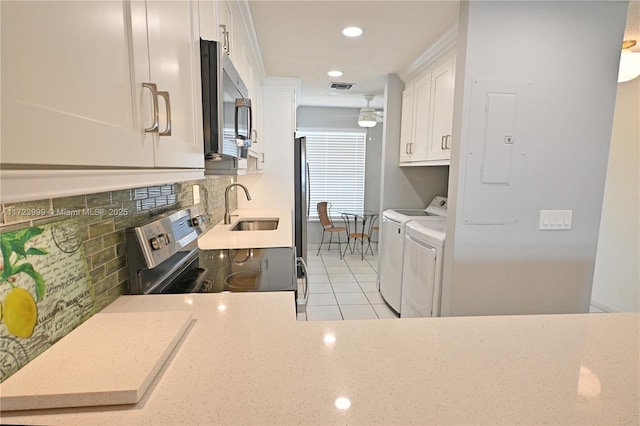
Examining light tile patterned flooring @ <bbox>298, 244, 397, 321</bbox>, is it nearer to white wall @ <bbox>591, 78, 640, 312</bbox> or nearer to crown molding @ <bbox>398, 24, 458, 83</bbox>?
white wall @ <bbox>591, 78, 640, 312</bbox>

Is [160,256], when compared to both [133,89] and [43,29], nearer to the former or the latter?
[133,89]

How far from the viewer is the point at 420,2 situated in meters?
1.91

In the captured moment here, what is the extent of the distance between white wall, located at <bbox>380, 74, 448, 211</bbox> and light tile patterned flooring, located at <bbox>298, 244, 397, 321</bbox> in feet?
3.39

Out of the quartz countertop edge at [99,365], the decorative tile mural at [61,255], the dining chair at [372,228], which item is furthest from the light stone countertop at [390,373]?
the dining chair at [372,228]

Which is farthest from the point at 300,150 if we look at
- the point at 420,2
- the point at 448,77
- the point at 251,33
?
the point at 420,2

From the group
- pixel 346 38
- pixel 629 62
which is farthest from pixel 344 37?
pixel 629 62

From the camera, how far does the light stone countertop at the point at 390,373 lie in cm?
59

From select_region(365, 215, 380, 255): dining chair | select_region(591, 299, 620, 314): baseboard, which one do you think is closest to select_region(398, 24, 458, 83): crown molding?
select_region(365, 215, 380, 255): dining chair

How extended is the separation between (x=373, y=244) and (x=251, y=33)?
13.0 ft

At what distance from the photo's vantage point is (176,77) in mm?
871

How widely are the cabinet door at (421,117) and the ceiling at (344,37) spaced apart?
0.25 metres

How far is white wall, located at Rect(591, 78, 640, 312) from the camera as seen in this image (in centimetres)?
275

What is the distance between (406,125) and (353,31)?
1210mm

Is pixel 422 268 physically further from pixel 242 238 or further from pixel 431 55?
pixel 431 55
